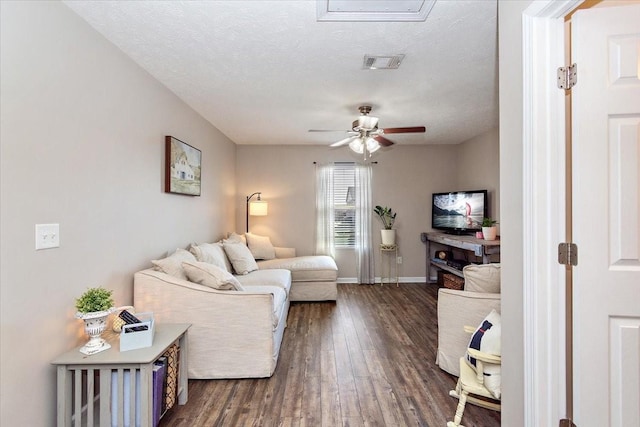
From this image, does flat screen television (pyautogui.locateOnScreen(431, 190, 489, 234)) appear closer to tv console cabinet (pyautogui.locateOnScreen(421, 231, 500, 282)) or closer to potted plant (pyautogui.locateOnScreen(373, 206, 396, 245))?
tv console cabinet (pyautogui.locateOnScreen(421, 231, 500, 282))

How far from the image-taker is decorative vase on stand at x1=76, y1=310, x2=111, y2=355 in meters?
1.75

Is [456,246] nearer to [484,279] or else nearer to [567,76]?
[484,279]

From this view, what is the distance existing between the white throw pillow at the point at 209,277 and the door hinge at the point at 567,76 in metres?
2.40

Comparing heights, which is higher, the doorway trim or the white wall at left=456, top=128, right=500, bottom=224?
the white wall at left=456, top=128, right=500, bottom=224

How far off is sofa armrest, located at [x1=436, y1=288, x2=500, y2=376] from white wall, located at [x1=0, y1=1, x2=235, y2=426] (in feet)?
8.09

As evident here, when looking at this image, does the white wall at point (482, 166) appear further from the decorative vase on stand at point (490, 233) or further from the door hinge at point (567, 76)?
the door hinge at point (567, 76)

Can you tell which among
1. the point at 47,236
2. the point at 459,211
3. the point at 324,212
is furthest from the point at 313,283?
the point at 47,236

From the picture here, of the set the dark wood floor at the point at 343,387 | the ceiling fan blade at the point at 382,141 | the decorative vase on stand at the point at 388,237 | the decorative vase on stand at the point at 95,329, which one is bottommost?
the dark wood floor at the point at 343,387

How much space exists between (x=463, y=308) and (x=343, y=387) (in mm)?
1079

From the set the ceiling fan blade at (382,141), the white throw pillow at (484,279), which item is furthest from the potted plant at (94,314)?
the ceiling fan blade at (382,141)

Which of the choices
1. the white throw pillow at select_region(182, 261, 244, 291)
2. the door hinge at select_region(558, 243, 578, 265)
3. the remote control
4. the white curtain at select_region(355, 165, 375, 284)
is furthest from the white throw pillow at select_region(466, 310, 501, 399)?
the white curtain at select_region(355, 165, 375, 284)

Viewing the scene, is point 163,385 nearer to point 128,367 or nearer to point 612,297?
point 128,367

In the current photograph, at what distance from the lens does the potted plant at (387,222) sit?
551 cm

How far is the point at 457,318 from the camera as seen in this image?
8.29 ft
